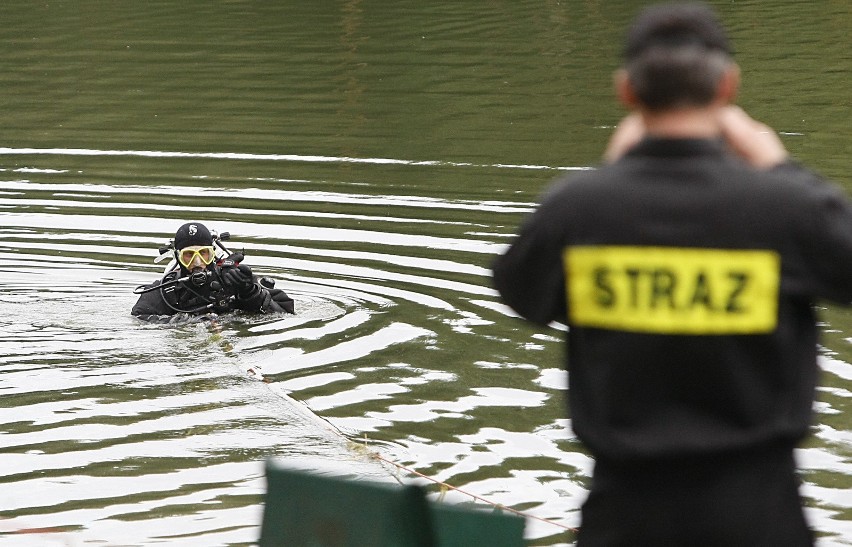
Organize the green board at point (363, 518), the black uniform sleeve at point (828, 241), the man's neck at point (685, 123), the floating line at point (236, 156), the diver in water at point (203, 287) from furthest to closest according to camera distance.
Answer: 1. the floating line at point (236, 156)
2. the diver in water at point (203, 287)
3. the green board at point (363, 518)
4. the man's neck at point (685, 123)
5. the black uniform sleeve at point (828, 241)

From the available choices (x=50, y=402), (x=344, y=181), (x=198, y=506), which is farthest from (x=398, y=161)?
(x=198, y=506)

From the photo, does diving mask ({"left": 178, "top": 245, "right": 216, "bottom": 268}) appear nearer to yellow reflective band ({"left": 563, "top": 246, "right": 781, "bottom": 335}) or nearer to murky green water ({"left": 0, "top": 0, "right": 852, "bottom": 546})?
murky green water ({"left": 0, "top": 0, "right": 852, "bottom": 546})

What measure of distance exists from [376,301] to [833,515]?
4.86m

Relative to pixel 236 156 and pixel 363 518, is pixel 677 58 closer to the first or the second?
pixel 363 518

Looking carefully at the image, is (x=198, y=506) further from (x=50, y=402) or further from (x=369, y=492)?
(x=369, y=492)

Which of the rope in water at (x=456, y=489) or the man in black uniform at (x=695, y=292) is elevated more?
the man in black uniform at (x=695, y=292)

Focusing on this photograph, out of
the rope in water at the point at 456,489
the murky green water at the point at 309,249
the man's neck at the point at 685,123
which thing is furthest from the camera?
the murky green water at the point at 309,249

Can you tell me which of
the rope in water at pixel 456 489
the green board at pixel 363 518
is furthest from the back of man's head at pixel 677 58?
the rope in water at pixel 456 489

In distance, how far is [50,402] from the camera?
845 centimetres

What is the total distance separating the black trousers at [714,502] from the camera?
2828 mm

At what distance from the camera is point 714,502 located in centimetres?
283

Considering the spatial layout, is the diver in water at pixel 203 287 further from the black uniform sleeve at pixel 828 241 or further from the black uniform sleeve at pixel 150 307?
the black uniform sleeve at pixel 828 241

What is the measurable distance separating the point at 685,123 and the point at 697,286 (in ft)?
1.03

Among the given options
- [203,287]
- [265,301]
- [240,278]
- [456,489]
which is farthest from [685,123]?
[203,287]
